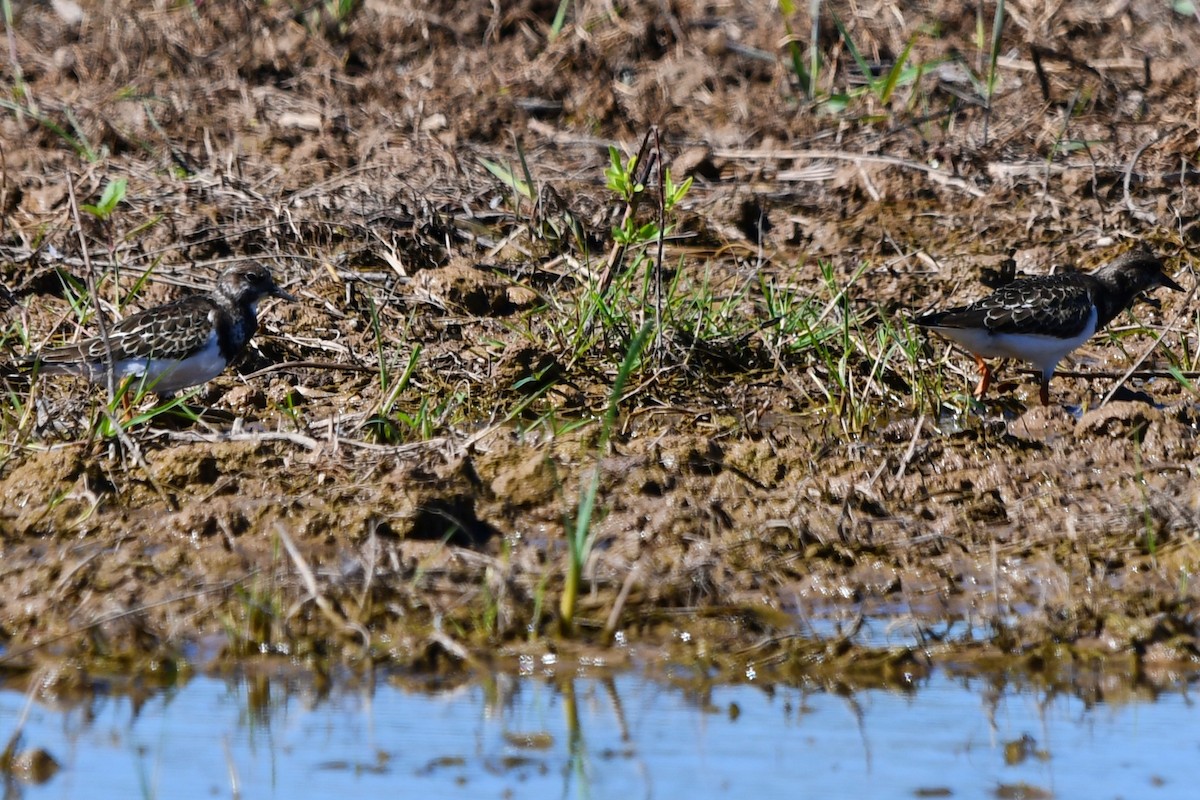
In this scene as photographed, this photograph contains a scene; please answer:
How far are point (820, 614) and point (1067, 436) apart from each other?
2.13 meters

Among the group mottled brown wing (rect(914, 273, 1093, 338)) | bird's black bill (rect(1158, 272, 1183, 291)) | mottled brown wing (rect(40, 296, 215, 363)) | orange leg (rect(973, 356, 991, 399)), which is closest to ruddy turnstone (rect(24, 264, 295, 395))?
mottled brown wing (rect(40, 296, 215, 363))

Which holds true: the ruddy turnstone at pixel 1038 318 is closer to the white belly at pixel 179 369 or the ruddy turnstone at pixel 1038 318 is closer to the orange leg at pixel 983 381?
the orange leg at pixel 983 381

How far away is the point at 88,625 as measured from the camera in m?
5.36

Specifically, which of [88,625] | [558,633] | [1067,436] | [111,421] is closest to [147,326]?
[111,421]

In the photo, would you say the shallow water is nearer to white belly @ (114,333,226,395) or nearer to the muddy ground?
the muddy ground

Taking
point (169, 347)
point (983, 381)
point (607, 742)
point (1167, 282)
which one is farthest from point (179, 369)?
point (1167, 282)

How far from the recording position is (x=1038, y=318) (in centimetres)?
792

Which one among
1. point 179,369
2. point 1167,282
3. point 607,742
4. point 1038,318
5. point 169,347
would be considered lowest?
point 607,742

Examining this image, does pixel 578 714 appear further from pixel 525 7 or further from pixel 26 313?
pixel 525 7

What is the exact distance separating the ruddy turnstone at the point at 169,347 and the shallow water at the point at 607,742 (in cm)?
283

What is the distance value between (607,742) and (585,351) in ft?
11.3

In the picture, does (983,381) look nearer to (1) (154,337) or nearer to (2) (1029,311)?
(2) (1029,311)

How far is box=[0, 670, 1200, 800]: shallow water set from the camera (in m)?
4.48

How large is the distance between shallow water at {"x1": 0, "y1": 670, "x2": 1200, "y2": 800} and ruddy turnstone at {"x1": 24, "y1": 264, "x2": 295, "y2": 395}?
9.28 feet
